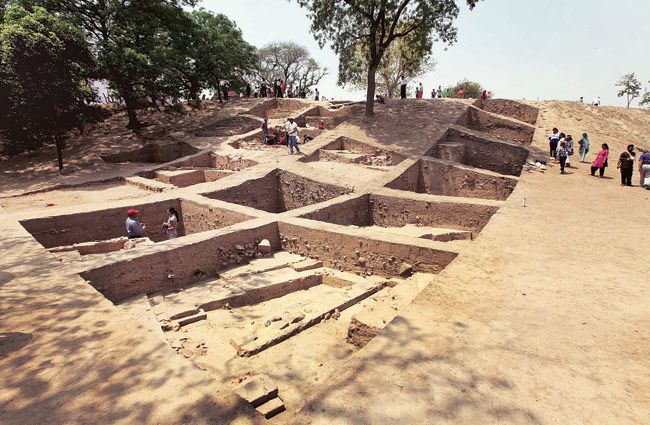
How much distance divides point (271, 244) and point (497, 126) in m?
15.6

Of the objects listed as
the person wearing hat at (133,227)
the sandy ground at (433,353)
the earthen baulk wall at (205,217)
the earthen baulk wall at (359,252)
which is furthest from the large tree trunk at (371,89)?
the person wearing hat at (133,227)

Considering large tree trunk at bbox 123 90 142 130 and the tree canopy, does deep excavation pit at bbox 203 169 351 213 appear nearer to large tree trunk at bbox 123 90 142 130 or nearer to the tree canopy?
the tree canopy

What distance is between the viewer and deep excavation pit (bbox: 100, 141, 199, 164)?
710 inches

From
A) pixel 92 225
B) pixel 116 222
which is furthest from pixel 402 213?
pixel 92 225

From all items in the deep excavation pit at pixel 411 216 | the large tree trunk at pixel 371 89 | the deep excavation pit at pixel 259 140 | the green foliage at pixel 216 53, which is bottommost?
the deep excavation pit at pixel 411 216

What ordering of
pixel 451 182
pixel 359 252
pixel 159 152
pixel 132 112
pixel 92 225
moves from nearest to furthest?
pixel 359 252 → pixel 92 225 → pixel 451 182 → pixel 159 152 → pixel 132 112

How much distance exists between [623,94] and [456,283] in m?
56.5

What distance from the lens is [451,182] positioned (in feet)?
44.0

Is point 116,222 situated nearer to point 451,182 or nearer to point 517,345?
point 517,345

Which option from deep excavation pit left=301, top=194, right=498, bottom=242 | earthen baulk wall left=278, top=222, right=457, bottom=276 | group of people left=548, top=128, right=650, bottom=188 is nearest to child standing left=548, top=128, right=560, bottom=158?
group of people left=548, top=128, right=650, bottom=188

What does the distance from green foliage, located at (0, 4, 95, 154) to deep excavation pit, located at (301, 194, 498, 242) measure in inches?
487

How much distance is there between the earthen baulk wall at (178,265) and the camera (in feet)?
20.4

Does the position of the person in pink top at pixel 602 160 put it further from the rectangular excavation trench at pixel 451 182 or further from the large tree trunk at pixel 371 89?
the large tree trunk at pixel 371 89

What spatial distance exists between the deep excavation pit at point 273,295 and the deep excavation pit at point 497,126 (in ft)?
45.0
